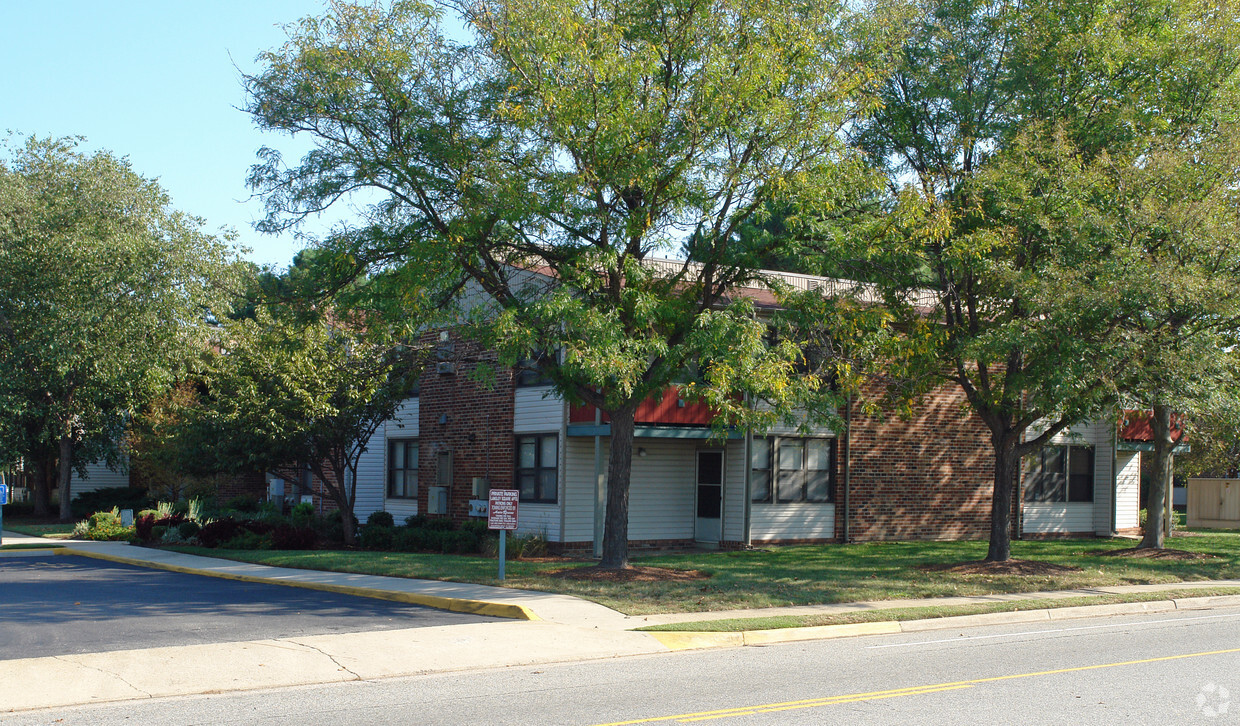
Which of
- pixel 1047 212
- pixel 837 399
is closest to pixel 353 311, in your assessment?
pixel 837 399

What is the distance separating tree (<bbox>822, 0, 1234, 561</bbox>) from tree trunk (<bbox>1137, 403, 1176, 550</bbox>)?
6051 millimetres

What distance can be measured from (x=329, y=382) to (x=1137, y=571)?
17.7 m

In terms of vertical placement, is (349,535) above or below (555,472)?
below

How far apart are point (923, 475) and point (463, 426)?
11.9 m

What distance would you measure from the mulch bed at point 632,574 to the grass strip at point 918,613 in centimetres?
369

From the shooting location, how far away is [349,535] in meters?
25.0

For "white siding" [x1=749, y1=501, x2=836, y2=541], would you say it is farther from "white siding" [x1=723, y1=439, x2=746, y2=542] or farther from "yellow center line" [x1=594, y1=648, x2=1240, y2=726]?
"yellow center line" [x1=594, y1=648, x2=1240, y2=726]

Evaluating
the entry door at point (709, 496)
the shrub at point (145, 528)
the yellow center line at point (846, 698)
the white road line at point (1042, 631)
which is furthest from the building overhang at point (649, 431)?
the yellow center line at point (846, 698)

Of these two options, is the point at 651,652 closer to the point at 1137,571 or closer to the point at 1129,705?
the point at 1129,705

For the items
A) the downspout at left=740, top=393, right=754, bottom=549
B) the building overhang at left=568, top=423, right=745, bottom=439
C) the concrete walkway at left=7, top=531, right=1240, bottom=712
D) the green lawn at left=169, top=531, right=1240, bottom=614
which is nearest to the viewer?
the concrete walkway at left=7, top=531, right=1240, bottom=712

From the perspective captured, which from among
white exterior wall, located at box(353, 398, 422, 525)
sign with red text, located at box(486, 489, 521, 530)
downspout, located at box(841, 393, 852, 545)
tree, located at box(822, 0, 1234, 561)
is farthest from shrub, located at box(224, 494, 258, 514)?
tree, located at box(822, 0, 1234, 561)

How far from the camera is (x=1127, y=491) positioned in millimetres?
31203

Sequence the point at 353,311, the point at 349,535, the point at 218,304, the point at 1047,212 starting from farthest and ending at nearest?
1. the point at 218,304
2. the point at 349,535
3. the point at 353,311
4. the point at 1047,212

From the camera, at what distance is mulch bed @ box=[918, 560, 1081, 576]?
19.2m
